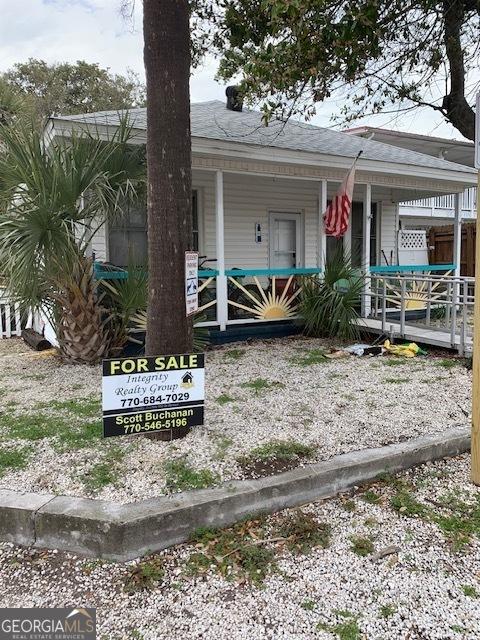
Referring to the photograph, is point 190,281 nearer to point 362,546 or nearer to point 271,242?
point 362,546

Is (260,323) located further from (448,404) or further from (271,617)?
(271,617)

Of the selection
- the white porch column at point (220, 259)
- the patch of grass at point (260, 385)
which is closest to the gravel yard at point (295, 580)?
the patch of grass at point (260, 385)

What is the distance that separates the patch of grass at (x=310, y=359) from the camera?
6.71 metres

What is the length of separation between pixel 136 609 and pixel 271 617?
62 cm

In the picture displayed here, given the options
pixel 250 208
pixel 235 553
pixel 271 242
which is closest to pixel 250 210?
pixel 250 208

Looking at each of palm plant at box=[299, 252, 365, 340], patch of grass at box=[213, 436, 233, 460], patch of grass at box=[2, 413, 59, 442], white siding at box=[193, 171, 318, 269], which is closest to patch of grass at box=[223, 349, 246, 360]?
palm plant at box=[299, 252, 365, 340]

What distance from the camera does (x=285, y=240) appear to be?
36.3 ft

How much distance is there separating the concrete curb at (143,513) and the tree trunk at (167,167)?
49.5 inches

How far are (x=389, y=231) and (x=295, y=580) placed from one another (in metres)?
11.4

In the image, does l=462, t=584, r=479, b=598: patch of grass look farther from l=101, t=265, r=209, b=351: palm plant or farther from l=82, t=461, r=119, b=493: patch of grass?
l=101, t=265, r=209, b=351: palm plant

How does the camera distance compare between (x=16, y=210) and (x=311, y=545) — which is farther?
(x=16, y=210)

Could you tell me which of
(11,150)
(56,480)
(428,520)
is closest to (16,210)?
(11,150)

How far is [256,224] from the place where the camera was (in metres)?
10.5

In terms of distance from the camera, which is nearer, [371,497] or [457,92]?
[371,497]
